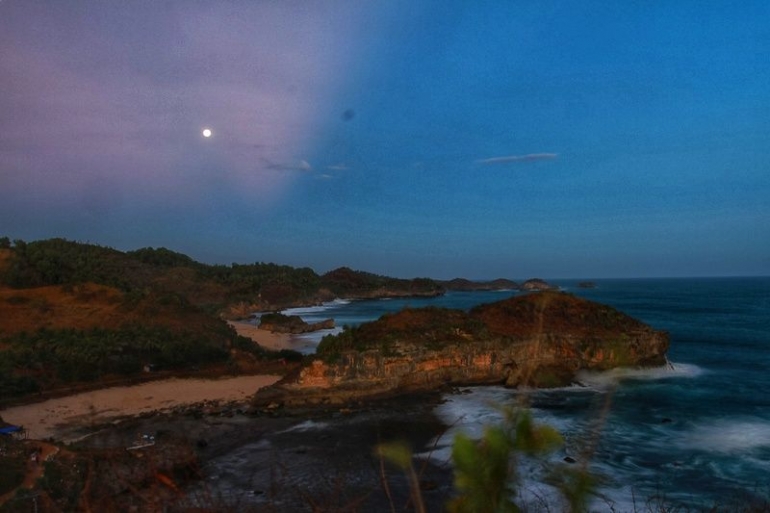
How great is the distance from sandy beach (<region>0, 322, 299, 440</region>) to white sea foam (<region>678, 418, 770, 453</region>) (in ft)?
68.2

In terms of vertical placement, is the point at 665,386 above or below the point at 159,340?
below

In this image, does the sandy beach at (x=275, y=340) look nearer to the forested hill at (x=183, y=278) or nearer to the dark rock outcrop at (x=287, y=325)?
the dark rock outcrop at (x=287, y=325)

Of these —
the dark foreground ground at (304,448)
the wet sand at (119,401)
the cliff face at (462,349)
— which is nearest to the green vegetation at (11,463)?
the dark foreground ground at (304,448)

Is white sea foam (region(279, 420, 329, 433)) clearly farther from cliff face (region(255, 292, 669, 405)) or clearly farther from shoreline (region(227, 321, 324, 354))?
shoreline (region(227, 321, 324, 354))

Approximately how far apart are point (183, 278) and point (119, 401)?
6456cm

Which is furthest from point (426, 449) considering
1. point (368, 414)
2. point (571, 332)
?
point (571, 332)

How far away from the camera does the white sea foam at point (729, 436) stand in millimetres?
19891

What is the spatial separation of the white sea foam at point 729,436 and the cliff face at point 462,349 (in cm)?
503

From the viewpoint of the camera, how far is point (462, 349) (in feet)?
94.1

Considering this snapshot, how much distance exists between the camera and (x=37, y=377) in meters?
28.0

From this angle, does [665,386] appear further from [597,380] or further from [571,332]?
[571,332]

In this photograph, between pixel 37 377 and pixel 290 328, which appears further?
pixel 290 328

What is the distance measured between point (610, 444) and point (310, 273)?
125898 mm

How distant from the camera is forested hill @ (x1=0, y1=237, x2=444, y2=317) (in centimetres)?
4644
